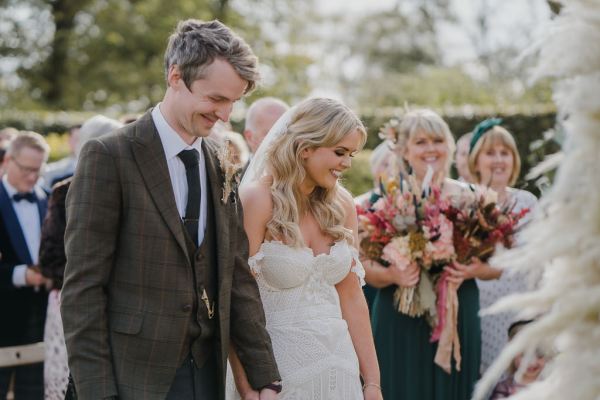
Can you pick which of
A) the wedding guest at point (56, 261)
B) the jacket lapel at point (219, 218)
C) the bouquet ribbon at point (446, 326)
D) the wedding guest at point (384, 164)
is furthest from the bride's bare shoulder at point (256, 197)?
the wedding guest at point (384, 164)

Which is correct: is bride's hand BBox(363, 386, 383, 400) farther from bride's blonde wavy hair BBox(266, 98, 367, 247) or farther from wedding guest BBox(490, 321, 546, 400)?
wedding guest BBox(490, 321, 546, 400)

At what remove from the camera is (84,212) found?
3371mm

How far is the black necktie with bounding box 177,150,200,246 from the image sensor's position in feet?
11.7

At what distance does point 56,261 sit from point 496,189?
3.33 m

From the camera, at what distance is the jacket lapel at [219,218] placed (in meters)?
3.62

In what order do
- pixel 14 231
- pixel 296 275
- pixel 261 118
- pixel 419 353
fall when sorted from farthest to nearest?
pixel 14 231, pixel 261 118, pixel 419 353, pixel 296 275

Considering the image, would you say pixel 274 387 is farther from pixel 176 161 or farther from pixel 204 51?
pixel 204 51

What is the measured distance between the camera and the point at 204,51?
3504 mm

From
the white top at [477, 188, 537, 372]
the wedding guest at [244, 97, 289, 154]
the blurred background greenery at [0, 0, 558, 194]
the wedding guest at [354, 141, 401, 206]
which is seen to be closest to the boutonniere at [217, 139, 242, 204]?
the wedding guest at [244, 97, 289, 154]

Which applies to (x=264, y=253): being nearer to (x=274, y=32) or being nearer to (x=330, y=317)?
(x=330, y=317)

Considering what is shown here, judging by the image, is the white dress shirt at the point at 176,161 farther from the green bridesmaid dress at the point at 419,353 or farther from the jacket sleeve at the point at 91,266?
the green bridesmaid dress at the point at 419,353

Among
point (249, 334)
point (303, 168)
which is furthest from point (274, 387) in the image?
point (303, 168)

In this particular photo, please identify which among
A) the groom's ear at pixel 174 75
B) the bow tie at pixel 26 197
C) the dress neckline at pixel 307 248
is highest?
the groom's ear at pixel 174 75

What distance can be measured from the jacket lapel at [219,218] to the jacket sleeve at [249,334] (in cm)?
15
